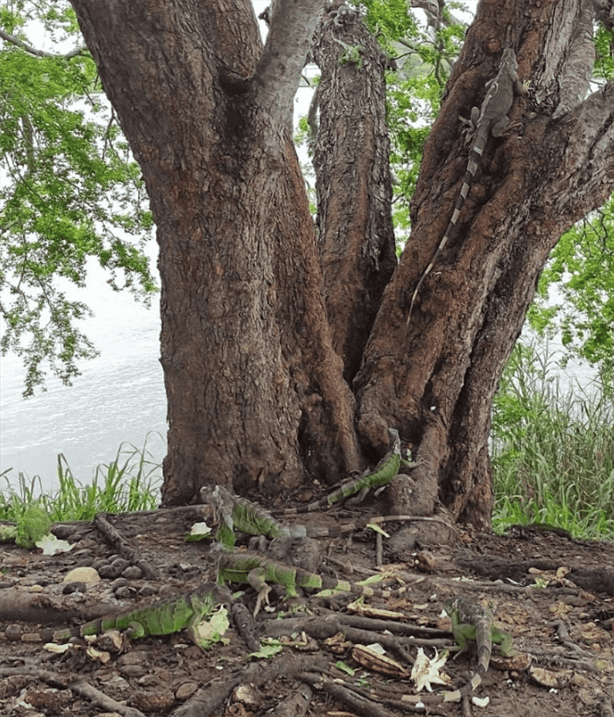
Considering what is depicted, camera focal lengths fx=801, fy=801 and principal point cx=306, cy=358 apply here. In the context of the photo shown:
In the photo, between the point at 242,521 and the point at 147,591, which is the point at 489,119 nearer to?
the point at 242,521

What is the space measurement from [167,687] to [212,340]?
1.58 metres

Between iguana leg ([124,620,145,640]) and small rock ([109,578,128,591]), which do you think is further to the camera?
→ small rock ([109,578,128,591])

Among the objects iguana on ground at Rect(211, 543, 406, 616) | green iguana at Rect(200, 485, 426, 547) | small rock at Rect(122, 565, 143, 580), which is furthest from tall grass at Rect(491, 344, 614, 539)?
small rock at Rect(122, 565, 143, 580)

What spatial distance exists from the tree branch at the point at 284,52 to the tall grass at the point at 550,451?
3230 mm

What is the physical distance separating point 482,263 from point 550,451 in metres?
3.41

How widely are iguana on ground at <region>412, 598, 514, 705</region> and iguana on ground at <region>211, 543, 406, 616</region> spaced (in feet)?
1.02

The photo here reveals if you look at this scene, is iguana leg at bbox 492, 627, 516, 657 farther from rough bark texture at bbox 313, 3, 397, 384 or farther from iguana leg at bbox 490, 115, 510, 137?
iguana leg at bbox 490, 115, 510, 137

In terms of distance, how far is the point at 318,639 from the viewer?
1.93 m

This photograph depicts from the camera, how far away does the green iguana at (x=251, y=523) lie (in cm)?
263

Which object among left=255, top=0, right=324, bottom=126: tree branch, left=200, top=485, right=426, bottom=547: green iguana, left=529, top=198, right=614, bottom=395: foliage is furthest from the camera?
left=529, top=198, right=614, bottom=395: foliage

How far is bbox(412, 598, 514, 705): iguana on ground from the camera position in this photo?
5.50 ft

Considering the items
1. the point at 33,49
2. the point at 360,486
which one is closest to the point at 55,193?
the point at 33,49

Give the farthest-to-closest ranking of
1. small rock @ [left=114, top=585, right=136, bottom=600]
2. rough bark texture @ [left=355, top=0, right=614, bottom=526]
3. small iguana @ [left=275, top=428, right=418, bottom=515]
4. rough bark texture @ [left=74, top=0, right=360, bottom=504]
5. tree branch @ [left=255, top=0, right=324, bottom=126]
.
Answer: rough bark texture @ [left=355, top=0, right=614, bottom=526] < small iguana @ [left=275, top=428, right=418, bottom=515] < rough bark texture @ [left=74, top=0, right=360, bottom=504] < tree branch @ [left=255, top=0, right=324, bottom=126] < small rock @ [left=114, top=585, right=136, bottom=600]

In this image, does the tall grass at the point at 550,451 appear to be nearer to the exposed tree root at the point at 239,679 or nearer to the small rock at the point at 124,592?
the small rock at the point at 124,592
